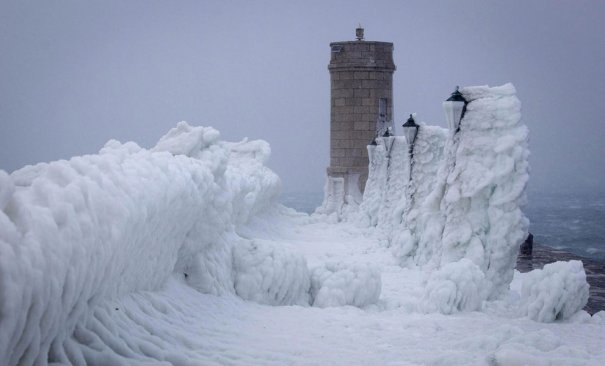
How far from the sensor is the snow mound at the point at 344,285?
759cm

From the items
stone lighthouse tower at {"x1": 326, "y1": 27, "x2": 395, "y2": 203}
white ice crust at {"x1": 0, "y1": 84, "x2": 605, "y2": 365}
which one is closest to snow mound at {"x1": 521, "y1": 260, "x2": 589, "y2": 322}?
white ice crust at {"x1": 0, "y1": 84, "x2": 605, "y2": 365}

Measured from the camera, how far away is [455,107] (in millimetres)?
8805

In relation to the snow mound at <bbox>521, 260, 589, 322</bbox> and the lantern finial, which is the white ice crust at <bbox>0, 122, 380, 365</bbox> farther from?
the lantern finial

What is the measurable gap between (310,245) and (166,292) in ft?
27.7

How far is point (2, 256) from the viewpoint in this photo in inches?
115

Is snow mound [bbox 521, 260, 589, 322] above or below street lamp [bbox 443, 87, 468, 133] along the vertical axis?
below

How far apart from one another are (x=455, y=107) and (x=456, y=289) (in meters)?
2.19

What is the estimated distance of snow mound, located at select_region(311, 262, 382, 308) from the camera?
759 cm

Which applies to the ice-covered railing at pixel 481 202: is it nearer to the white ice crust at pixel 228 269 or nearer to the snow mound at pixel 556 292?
the white ice crust at pixel 228 269

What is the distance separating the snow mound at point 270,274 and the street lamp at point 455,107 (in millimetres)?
2507

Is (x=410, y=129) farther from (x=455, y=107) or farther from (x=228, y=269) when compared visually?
(x=228, y=269)

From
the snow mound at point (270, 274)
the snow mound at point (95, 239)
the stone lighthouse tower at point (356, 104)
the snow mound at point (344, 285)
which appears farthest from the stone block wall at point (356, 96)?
the snow mound at point (95, 239)

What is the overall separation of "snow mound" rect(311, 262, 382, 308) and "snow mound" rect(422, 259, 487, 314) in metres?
0.55

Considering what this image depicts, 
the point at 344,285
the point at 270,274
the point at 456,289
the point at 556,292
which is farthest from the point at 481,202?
the point at 270,274
